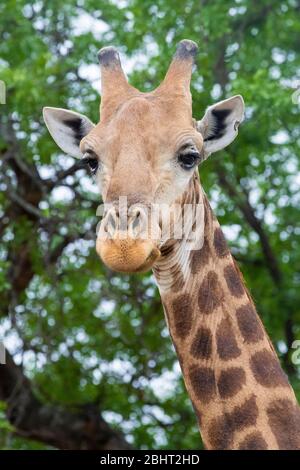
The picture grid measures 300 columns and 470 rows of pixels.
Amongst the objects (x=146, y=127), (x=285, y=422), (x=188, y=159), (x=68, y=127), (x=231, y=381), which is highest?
(x=68, y=127)

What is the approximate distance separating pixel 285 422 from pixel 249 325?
58 centimetres

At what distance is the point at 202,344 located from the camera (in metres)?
5.34

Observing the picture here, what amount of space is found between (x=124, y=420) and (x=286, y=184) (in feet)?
12.2

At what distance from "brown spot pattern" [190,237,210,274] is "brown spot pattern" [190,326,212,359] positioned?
1.12 feet

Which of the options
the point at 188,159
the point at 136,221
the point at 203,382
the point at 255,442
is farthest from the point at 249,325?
the point at 136,221

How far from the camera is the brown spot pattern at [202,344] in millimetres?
5316

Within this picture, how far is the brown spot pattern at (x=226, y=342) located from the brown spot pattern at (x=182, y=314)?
174 mm

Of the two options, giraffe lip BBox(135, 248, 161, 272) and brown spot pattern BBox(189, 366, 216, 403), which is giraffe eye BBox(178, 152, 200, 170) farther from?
brown spot pattern BBox(189, 366, 216, 403)

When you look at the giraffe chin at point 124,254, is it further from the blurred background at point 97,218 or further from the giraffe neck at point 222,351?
the blurred background at point 97,218

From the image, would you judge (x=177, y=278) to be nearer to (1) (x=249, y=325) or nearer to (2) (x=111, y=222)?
(1) (x=249, y=325)

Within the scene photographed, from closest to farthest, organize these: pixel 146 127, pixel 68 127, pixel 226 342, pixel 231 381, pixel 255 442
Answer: pixel 255 442, pixel 146 127, pixel 231 381, pixel 226 342, pixel 68 127

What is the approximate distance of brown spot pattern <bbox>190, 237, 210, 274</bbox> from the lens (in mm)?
5469

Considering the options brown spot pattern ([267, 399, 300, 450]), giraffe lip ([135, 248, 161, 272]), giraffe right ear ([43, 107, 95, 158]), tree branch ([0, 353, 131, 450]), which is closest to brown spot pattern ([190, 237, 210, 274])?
giraffe lip ([135, 248, 161, 272])

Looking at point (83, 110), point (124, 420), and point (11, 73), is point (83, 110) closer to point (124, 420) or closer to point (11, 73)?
point (11, 73)
